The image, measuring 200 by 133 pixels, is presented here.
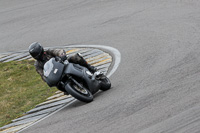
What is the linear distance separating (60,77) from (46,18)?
28.9ft

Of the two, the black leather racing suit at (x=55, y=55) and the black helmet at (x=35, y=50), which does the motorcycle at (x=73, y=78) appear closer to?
the black leather racing suit at (x=55, y=55)

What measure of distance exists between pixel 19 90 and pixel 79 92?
3481 millimetres

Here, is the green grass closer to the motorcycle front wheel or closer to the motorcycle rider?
the motorcycle rider

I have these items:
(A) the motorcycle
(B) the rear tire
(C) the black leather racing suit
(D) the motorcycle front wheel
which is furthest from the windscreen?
(B) the rear tire

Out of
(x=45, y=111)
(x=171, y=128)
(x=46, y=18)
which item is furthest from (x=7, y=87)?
(x=171, y=128)

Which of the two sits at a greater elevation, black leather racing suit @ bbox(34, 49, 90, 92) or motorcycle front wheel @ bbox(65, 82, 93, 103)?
black leather racing suit @ bbox(34, 49, 90, 92)

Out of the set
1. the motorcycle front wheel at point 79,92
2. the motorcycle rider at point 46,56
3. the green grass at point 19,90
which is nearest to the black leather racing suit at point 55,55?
the motorcycle rider at point 46,56

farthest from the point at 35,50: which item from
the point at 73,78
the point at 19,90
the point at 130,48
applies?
the point at 130,48

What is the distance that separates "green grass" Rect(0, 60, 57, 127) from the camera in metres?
10.7

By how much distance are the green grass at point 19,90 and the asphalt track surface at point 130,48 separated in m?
1.46

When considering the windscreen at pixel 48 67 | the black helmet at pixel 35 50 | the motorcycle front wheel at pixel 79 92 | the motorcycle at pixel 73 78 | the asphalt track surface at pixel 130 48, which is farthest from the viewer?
the black helmet at pixel 35 50

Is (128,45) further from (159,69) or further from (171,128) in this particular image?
(171,128)

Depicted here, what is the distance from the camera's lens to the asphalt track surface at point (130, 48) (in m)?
7.55

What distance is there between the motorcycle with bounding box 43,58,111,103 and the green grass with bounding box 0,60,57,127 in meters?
1.56
